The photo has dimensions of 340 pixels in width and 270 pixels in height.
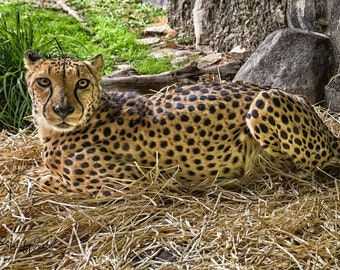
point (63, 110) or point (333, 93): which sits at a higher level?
point (63, 110)

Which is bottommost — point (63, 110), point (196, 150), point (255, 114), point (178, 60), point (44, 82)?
point (178, 60)

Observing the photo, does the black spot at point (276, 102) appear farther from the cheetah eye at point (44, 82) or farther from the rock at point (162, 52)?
the rock at point (162, 52)

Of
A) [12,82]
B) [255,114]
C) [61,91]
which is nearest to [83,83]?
[61,91]

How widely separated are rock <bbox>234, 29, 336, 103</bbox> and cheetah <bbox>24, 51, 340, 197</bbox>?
130 centimetres

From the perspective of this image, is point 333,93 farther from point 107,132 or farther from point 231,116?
point 107,132

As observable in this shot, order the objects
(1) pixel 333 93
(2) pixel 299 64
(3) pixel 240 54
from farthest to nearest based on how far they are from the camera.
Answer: (3) pixel 240 54
(2) pixel 299 64
(1) pixel 333 93

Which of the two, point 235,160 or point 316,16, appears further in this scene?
point 316,16

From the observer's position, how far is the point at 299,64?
17.7 feet

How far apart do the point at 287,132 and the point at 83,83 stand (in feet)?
4.03

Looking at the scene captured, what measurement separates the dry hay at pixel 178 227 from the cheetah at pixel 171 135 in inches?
4.2

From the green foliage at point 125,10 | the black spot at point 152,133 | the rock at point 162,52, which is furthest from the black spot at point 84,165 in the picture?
the green foliage at point 125,10

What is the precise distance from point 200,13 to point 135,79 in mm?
1627

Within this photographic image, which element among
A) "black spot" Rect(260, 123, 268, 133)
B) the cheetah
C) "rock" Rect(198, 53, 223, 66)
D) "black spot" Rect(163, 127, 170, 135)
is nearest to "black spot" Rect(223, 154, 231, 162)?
the cheetah

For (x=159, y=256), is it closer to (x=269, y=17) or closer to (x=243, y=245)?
(x=243, y=245)
